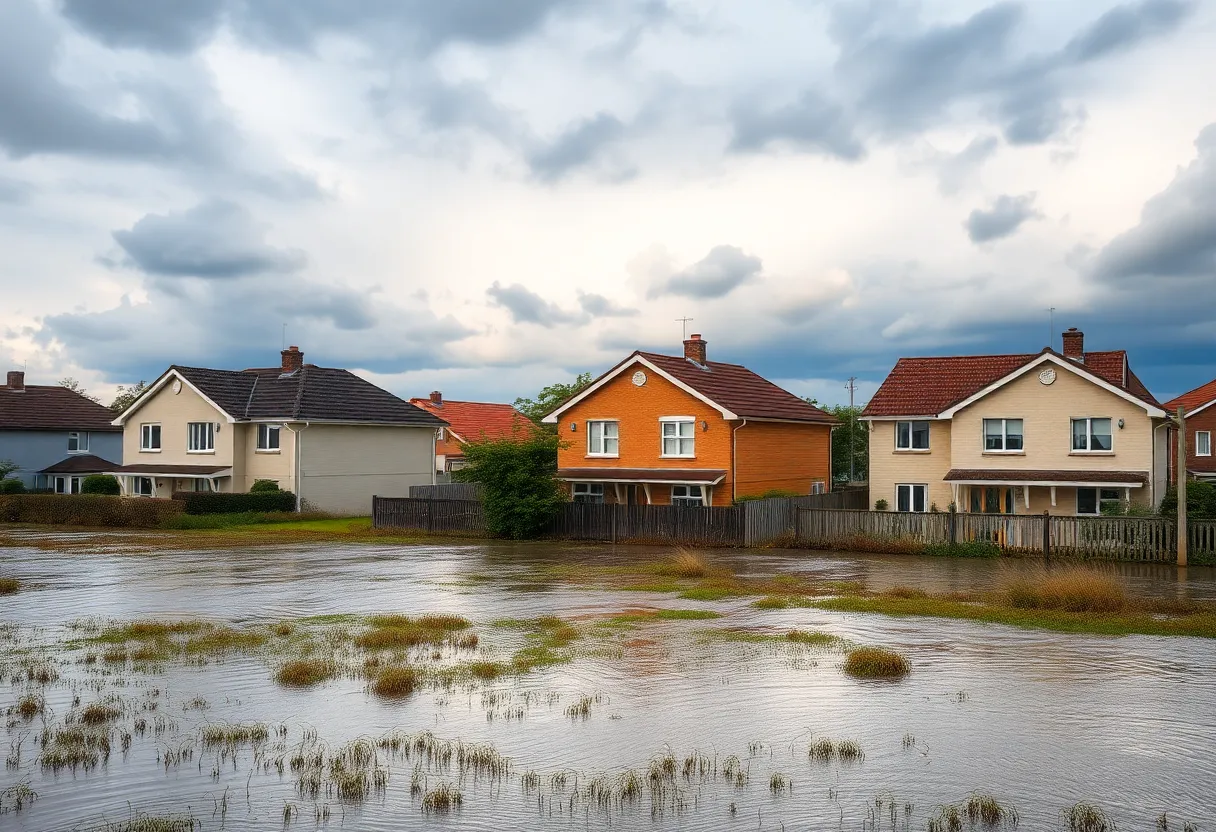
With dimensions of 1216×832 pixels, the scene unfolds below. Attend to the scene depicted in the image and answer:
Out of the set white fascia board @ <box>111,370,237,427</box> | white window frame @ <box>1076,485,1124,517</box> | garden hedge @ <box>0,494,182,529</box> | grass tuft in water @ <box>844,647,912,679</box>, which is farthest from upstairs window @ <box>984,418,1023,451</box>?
white fascia board @ <box>111,370,237,427</box>

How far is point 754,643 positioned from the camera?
17.5 m

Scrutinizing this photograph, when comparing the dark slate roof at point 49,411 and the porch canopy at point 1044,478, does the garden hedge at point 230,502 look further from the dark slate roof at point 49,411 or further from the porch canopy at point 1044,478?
the porch canopy at point 1044,478

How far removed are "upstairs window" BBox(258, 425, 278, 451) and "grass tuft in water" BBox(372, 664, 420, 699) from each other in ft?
130

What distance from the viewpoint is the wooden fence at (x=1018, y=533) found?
31219 mm

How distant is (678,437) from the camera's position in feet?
147

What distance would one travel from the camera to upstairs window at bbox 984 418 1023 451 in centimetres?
4159

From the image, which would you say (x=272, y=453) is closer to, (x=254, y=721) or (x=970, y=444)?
(x=970, y=444)

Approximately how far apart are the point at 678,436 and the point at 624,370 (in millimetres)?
3799

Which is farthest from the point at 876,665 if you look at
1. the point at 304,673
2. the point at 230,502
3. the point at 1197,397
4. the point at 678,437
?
the point at 1197,397

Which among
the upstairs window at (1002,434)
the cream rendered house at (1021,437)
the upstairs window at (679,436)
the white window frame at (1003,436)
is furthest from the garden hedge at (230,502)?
the upstairs window at (1002,434)

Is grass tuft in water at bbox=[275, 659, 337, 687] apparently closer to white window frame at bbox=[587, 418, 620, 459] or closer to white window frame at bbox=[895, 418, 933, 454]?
white window frame at bbox=[587, 418, 620, 459]

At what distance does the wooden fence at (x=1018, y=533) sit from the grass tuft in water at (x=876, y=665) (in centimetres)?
1896

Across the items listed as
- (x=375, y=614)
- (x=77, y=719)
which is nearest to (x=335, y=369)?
(x=375, y=614)

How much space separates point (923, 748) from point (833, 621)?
8310 mm
